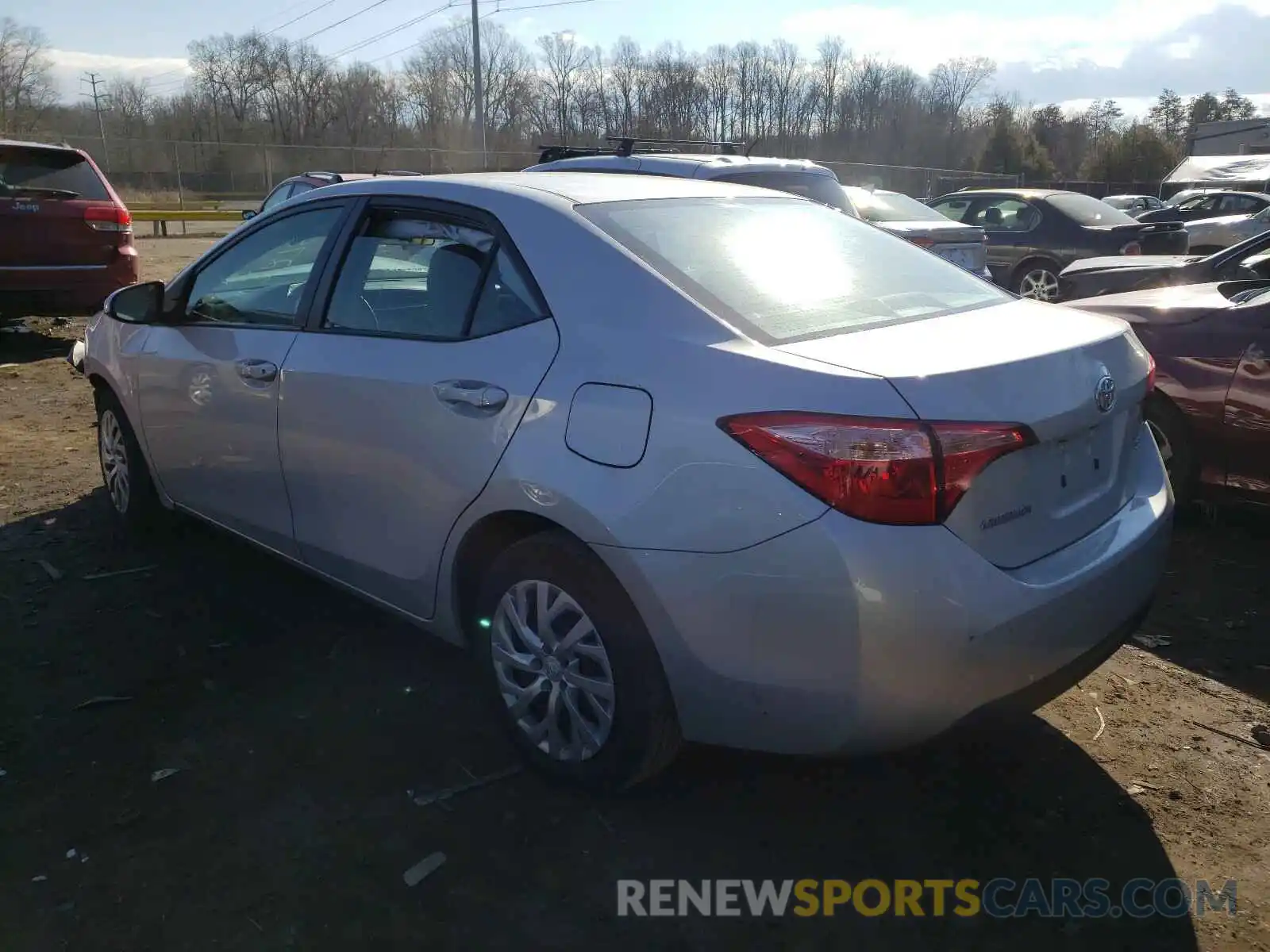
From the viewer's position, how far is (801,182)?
7.70 m

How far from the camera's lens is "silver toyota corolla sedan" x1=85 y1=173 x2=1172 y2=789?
7.31 ft

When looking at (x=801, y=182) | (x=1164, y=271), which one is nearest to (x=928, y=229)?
(x=801, y=182)

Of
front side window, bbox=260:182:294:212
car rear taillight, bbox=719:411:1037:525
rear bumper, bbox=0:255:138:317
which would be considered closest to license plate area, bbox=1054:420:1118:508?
car rear taillight, bbox=719:411:1037:525

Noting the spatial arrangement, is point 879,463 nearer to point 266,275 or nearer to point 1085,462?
point 1085,462

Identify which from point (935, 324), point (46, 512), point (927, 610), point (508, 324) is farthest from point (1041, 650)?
point (46, 512)

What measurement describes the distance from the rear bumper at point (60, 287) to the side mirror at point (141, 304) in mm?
5511

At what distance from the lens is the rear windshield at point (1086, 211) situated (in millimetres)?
12586

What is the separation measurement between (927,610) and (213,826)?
1986 millimetres

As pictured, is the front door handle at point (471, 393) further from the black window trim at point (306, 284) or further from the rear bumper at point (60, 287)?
the rear bumper at point (60, 287)

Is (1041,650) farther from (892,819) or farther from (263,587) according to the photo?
(263,587)

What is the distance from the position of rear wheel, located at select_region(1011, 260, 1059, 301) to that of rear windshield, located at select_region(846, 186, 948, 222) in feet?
7.15

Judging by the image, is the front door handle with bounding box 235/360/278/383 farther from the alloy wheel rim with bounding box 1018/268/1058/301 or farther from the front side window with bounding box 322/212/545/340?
the alloy wheel rim with bounding box 1018/268/1058/301

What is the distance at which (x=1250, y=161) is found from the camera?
33.3 meters

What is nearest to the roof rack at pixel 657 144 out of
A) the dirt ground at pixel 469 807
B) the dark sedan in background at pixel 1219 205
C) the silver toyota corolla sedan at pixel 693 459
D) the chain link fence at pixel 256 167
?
the silver toyota corolla sedan at pixel 693 459
